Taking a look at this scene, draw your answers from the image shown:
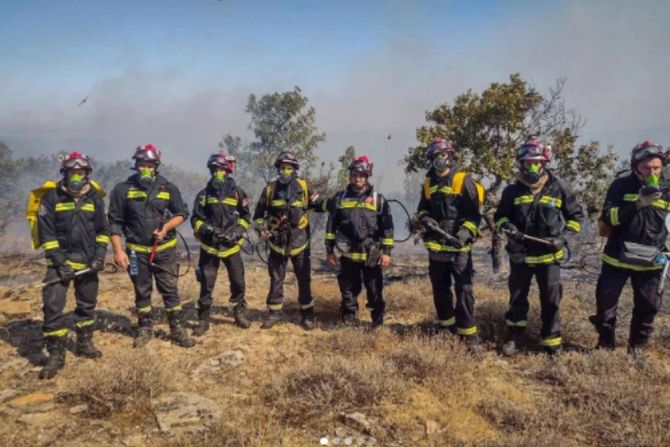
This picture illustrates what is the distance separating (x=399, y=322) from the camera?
7273 mm

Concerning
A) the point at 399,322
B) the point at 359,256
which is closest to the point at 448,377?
the point at 359,256

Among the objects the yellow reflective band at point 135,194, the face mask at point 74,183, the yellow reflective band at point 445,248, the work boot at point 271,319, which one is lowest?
the work boot at point 271,319

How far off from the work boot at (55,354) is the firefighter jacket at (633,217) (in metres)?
6.84

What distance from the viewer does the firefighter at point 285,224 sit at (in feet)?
21.5

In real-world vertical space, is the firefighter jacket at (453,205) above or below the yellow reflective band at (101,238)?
above

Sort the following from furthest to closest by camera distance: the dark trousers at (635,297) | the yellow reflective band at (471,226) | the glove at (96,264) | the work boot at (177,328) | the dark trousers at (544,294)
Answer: the work boot at (177,328) < the yellow reflective band at (471,226) < the glove at (96,264) < the dark trousers at (544,294) < the dark trousers at (635,297)

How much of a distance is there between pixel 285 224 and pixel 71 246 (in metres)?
2.88

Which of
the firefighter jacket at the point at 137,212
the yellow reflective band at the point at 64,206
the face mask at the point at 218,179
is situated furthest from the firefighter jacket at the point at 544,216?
the yellow reflective band at the point at 64,206

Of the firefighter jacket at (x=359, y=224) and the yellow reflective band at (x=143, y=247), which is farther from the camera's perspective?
the firefighter jacket at (x=359, y=224)

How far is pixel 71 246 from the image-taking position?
5.30m

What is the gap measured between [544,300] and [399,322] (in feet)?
8.54

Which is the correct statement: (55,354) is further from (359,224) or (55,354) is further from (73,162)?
(359,224)

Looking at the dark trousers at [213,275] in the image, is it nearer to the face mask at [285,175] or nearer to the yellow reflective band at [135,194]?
the yellow reflective band at [135,194]

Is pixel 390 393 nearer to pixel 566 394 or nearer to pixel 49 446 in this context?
pixel 566 394
